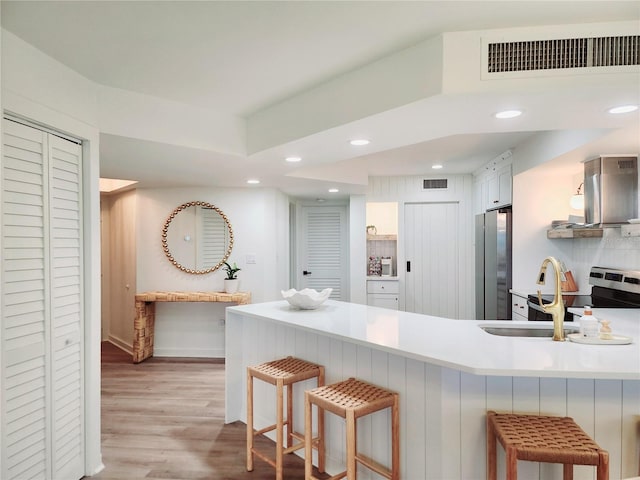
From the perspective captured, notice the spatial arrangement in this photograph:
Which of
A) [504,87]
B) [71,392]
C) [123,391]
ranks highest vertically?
[504,87]

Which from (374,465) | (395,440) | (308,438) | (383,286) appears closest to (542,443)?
(395,440)

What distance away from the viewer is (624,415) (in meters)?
1.77

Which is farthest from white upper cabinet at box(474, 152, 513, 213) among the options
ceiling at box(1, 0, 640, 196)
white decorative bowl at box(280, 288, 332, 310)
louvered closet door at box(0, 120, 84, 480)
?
louvered closet door at box(0, 120, 84, 480)

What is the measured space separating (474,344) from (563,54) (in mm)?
1334

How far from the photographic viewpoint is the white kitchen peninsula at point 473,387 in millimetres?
1703

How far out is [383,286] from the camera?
5.76m

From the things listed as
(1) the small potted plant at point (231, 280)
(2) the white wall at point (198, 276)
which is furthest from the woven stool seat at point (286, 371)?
(2) the white wall at point (198, 276)

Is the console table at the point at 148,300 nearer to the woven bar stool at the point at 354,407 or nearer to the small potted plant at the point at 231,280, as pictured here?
the small potted plant at the point at 231,280

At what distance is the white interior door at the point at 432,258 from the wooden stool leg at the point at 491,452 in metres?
3.95

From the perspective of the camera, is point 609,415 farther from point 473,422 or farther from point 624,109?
point 624,109

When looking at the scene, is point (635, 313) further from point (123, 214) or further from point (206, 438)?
point (123, 214)

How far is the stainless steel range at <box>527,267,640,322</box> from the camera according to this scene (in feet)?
9.50

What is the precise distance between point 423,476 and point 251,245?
3.45 m

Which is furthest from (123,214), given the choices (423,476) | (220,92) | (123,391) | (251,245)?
(423,476)
